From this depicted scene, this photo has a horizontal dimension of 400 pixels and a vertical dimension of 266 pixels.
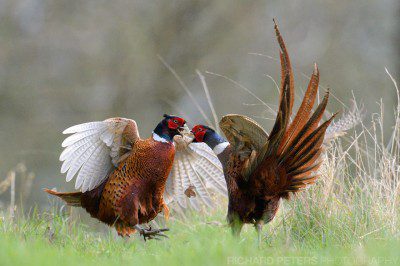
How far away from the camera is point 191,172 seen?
667cm

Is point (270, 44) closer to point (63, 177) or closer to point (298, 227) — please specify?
point (63, 177)

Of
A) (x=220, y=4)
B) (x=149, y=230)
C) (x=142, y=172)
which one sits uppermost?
(x=220, y=4)

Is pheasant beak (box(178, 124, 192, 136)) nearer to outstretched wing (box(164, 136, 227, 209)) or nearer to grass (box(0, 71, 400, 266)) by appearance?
outstretched wing (box(164, 136, 227, 209))

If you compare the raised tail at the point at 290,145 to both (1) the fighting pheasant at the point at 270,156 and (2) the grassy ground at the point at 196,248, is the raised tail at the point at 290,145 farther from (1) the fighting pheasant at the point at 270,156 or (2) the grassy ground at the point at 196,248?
(2) the grassy ground at the point at 196,248

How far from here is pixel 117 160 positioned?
19.8 feet

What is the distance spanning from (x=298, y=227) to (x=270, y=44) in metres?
6.20

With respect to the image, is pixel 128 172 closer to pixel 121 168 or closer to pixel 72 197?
pixel 121 168

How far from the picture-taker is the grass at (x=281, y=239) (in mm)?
4105

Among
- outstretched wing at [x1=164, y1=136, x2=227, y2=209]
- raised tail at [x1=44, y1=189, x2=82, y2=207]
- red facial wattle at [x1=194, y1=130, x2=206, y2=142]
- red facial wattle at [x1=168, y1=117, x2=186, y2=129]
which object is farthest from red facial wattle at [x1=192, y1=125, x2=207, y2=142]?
raised tail at [x1=44, y1=189, x2=82, y2=207]

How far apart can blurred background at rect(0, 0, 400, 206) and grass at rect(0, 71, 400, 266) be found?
5051 mm

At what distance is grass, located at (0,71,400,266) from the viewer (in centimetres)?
411

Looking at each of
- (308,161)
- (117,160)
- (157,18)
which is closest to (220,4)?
(157,18)

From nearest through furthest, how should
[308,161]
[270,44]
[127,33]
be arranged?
1. [308,161]
2. [270,44]
3. [127,33]

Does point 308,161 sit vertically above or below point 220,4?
below
